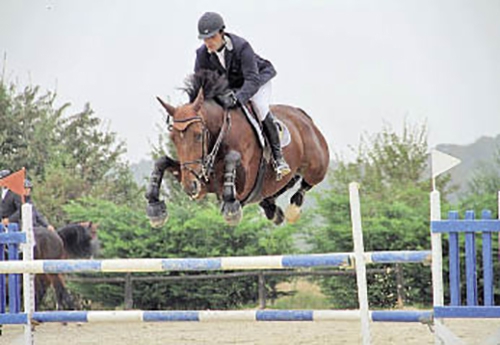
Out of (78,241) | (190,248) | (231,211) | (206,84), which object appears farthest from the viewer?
(190,248)

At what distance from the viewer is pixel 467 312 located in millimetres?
3834

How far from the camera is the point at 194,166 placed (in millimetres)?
4324

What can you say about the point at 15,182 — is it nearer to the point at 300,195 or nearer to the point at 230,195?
the point at 230,195

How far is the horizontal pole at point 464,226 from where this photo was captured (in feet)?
12.6

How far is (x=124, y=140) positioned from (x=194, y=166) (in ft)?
36.0

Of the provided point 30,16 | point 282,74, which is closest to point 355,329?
point 282,74

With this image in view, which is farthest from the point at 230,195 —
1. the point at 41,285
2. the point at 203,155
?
the point at 41,285

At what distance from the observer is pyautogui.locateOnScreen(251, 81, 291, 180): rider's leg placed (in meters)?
4.86

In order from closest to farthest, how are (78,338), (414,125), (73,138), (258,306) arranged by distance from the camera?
1. (78,338)
2. (258,306)
3. (414,125)
4. (73,138)

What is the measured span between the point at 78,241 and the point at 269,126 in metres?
4.58

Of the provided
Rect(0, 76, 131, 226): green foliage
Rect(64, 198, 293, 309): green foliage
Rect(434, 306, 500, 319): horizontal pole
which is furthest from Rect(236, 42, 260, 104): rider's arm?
Rect(0, 76, 131, 226): green foliage

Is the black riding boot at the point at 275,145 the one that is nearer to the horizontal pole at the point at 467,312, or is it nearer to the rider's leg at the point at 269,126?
the rider's leg at the point at 269,126

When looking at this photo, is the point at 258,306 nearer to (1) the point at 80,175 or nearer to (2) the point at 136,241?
(2) the point at 136,241

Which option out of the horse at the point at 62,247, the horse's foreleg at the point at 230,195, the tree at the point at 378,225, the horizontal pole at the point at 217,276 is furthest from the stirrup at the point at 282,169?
the horizontal pole at the point at 217,276
